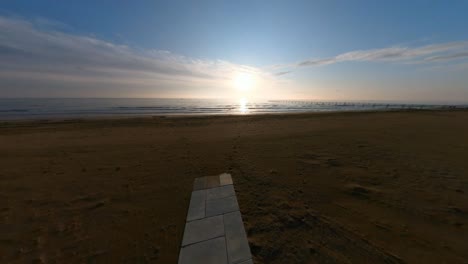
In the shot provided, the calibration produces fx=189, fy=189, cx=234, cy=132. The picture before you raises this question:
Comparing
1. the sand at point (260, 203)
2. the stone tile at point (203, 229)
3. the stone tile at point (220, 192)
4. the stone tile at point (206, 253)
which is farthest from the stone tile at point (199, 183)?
the stone tile at point (206, 253)

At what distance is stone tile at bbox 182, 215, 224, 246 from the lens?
3333 mm

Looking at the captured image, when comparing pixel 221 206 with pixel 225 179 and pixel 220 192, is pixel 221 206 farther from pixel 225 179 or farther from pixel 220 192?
pixel 225 179

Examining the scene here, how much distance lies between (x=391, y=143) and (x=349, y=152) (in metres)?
3.43

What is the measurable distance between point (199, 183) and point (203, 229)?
2064 mm

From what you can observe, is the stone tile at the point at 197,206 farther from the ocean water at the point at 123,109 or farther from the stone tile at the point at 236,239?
the ocean water at the point at 123,109

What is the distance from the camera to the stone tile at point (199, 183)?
527 centimetres

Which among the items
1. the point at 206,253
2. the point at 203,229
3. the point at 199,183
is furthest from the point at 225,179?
the point at 206,253

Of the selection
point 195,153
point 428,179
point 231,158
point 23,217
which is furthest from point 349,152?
point 23,217

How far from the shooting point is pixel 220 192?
496 cm

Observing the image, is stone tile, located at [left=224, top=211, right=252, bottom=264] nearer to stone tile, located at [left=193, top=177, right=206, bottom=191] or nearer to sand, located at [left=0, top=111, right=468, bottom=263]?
sand, located at [left=0, top=111, right=468, bottom=263]

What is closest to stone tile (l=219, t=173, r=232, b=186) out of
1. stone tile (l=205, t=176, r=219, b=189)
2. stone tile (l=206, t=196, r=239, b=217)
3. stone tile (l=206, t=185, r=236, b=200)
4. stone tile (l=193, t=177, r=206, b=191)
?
stone tile (l=205, t=176, r=219, b=189)

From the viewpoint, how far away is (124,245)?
3.26 m

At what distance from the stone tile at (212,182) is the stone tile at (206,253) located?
6.96ft

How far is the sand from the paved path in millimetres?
194
